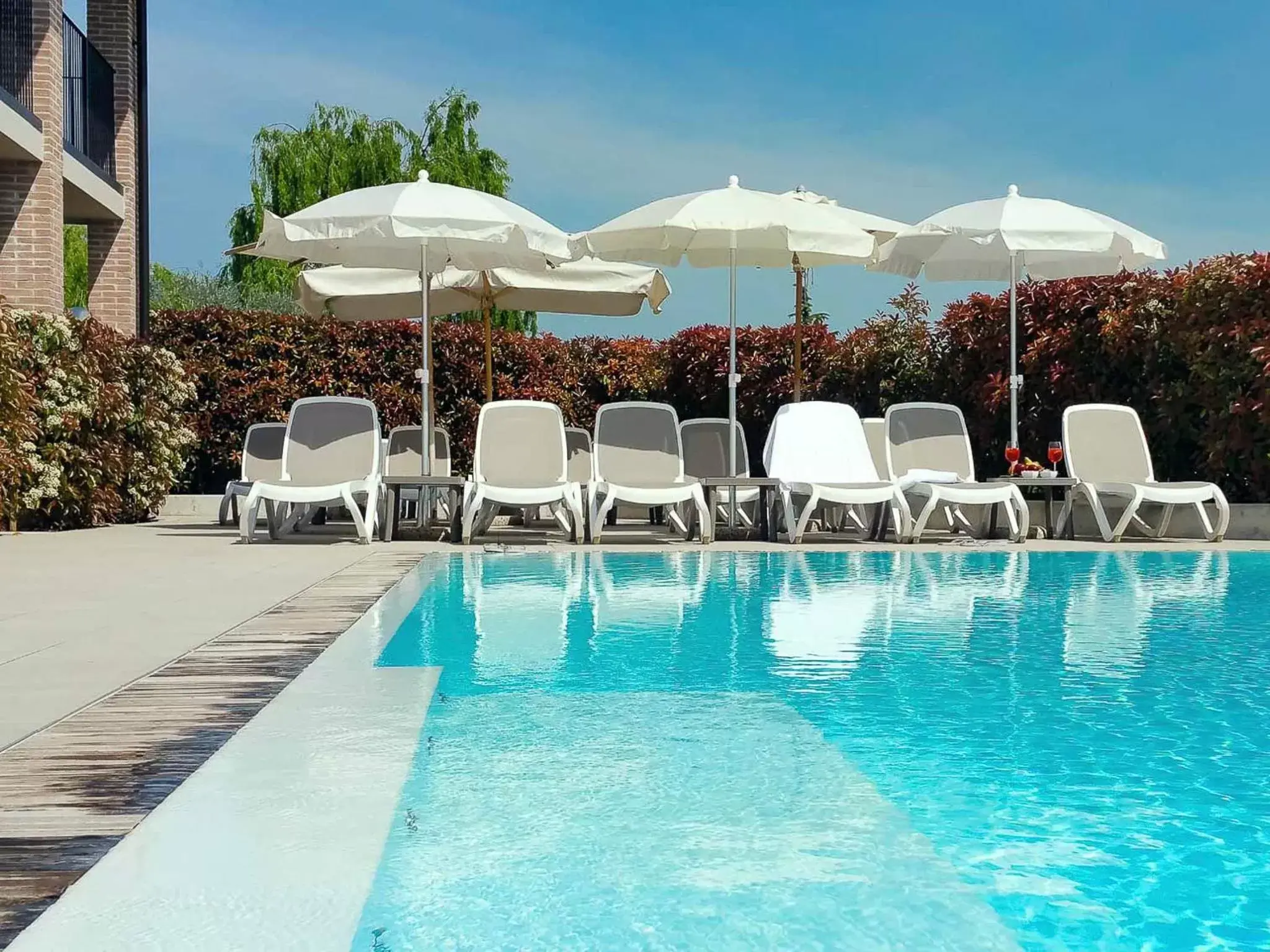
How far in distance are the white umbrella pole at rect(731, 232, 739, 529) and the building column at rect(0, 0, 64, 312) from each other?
288 inches

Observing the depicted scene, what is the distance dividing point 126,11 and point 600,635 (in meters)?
14.9

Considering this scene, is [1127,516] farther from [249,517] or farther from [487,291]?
[249,517]

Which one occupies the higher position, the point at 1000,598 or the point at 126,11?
the point at 126,11

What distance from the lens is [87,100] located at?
54.5ft

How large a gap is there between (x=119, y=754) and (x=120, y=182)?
15779 mm

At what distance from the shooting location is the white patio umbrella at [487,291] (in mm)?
13086

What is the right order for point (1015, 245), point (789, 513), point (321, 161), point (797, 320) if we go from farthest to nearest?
point (321, 161) → point (797, 320) → point (1015, 245) → point (789, 513)

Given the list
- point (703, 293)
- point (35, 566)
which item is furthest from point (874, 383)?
point (35, 566)

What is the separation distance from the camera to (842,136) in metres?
23.4

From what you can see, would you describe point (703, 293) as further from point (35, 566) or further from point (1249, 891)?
point (1249, 891)

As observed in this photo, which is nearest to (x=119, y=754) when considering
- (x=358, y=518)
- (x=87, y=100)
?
(x=358, y=518)

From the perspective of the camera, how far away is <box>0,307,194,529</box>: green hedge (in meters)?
10.6

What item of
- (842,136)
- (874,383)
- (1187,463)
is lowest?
(1187,463)

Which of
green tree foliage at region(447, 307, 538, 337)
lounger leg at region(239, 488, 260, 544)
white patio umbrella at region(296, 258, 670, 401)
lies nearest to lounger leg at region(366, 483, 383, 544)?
lounger leg at region(239, 488, 260, 544)
